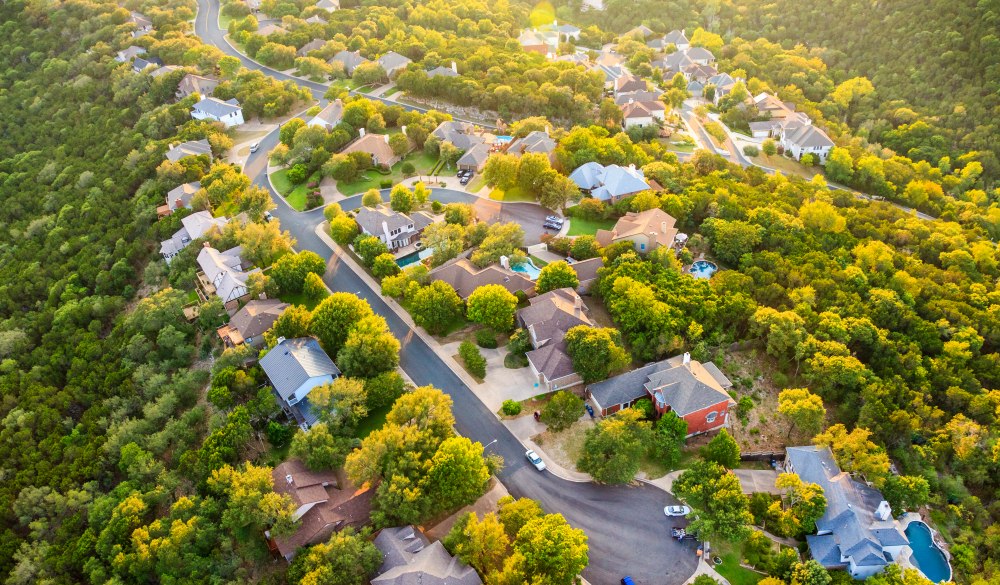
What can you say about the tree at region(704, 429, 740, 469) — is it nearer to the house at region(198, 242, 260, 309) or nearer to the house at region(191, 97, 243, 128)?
the house at region(198, 242, 260, 309)

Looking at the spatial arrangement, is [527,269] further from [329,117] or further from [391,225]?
[329,117]

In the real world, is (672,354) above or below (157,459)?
above

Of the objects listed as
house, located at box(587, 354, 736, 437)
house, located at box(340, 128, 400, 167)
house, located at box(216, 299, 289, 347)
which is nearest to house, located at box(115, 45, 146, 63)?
house, located at box(340, 128, 400, 167)

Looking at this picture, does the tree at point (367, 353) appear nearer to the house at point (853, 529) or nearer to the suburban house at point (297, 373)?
the suburban house at point (297, 373)

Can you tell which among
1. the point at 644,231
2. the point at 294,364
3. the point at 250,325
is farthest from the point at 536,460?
the point at 250,325

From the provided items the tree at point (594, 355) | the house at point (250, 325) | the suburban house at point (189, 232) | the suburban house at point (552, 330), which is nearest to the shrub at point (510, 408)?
the suburban house at point (552, 330)

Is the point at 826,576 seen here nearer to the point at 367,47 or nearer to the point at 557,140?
the point at 557,140

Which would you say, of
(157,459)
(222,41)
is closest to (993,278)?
(157,459)
